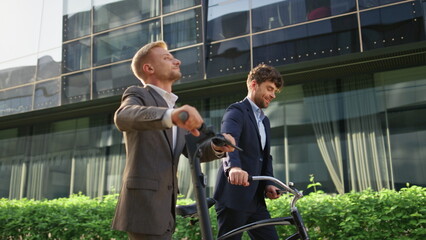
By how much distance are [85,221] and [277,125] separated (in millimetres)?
6148

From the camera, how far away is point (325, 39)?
10.6 meters

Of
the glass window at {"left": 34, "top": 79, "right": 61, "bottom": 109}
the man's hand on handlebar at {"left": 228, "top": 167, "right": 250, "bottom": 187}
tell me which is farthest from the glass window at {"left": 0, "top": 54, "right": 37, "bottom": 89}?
the man's hand on handlebar at {"left": 228, "top": 167, "right": 250, "bottom": 187}

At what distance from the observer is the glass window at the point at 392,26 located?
9.78 metres

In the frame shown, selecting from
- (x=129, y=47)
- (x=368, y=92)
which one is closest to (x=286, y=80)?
(x=368, y=92)

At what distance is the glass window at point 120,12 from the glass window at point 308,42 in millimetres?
3574

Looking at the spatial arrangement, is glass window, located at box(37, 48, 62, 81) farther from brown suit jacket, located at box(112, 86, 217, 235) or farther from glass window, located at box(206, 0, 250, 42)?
brown suit jacket, located at box(112, 86, 217, 235)

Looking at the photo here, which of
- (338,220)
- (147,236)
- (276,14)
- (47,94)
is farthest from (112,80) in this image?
(147,236)

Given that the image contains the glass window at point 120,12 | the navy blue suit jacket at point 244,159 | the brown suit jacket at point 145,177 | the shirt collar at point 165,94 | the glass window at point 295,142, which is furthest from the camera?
the glass window at point 120,12

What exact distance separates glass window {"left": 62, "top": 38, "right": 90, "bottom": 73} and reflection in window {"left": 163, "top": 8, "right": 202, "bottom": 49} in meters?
2.71

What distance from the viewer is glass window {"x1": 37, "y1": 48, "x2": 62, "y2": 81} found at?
14003 mm

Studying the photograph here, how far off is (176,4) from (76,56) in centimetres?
359

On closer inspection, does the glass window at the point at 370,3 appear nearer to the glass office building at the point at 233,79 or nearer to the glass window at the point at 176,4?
Answer: the glass office building at the point at 233,79

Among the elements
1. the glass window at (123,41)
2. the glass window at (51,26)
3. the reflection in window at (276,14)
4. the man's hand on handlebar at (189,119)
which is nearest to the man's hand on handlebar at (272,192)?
the man's hand on handlebar at (189,119)

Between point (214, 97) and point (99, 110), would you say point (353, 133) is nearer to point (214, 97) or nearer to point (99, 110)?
point (214, 97)
